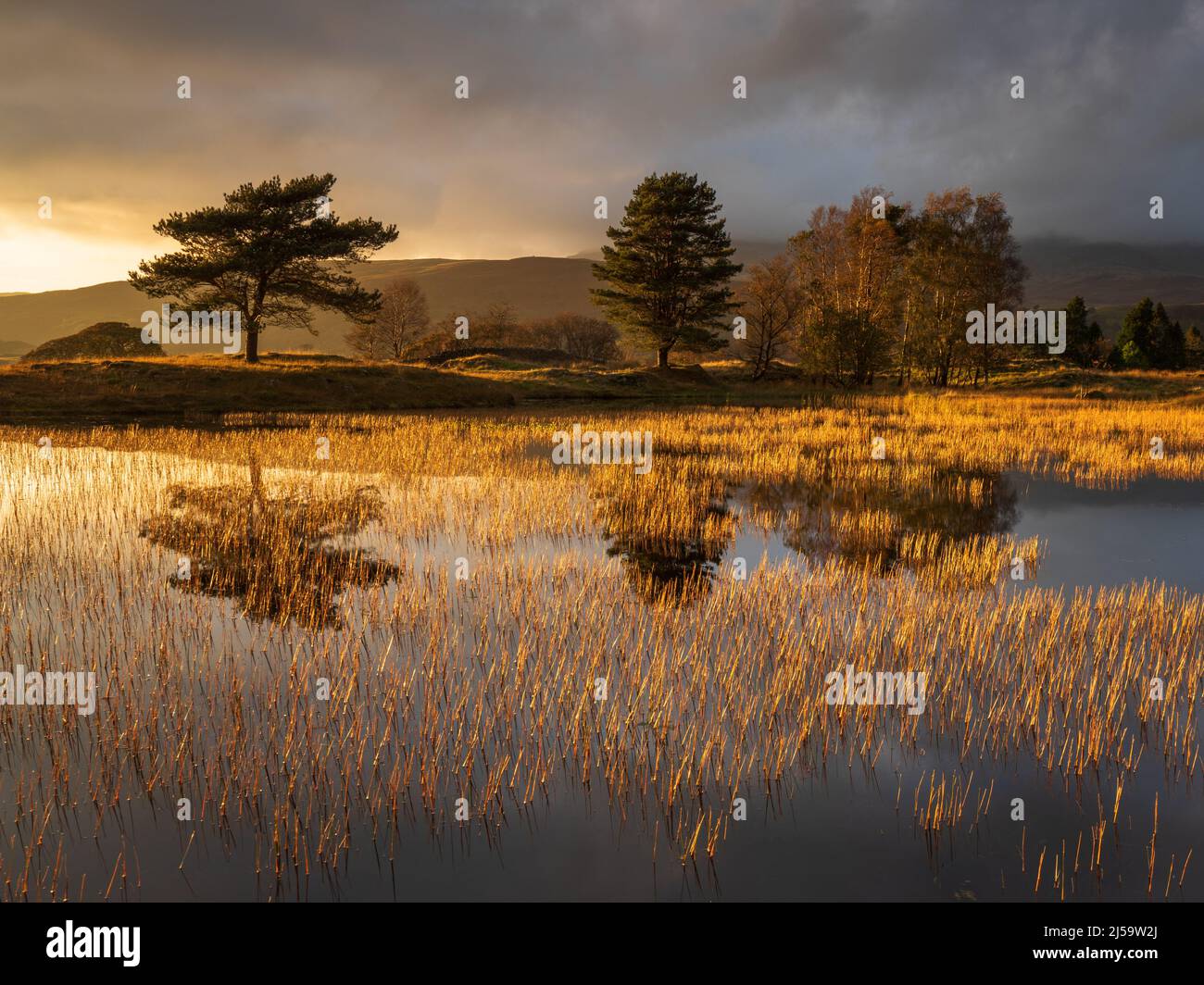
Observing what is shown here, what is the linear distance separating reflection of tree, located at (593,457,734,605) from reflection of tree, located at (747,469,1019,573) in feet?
3.83

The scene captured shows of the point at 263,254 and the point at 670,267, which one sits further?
the point at 670,267

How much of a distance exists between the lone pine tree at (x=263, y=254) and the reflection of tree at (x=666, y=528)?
3324 cm

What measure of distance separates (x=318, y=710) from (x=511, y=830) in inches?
85.7

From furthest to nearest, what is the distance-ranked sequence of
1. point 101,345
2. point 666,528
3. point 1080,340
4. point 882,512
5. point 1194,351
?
1. point 1194,351
2. point 1080,340
3. point 101,345
4. point 882,512
5. point 666,528

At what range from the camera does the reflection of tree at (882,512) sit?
12039 mm

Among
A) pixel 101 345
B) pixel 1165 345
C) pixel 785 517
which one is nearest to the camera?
pixel 785 517

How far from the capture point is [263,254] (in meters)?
43.7

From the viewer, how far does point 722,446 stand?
24625 mm

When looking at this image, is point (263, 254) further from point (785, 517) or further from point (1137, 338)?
point (1137, 338)

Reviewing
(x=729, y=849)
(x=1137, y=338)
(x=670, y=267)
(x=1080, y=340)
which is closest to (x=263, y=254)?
(x=670, y=267)

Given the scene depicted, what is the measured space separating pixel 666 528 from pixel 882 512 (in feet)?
14.8

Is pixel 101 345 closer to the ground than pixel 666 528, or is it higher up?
higher up
